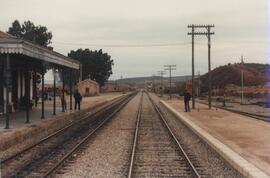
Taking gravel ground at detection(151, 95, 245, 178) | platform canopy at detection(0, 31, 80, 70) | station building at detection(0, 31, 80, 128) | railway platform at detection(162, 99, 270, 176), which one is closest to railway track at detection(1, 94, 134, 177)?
station building at detection(0, 31, 80, 128)

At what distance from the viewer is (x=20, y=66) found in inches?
1144

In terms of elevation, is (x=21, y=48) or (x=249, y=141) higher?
(x=21, y=48)

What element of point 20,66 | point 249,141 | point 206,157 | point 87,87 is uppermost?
point 20,66

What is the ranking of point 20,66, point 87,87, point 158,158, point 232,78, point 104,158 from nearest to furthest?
point 104,158
point 158,158
point 20,66
point 87,87
point 232,78

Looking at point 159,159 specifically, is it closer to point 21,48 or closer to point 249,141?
point 249,141

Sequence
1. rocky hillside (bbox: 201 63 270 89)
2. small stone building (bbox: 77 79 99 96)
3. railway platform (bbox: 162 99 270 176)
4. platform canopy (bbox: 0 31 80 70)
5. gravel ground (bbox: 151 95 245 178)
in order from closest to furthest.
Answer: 1. gravel ground (bbox: 151 95 245 178)
2. railway platform (bbox: 162 99 270 176)
3. platform canopy (bbox: 0 31 80 70)
4. small stone building (bbox: 77 79 99 96)
5. rocky hillside (bbox: 201 63 270 89)

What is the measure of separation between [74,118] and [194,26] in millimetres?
16372

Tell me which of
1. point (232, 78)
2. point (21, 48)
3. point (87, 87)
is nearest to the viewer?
point (21, 48)

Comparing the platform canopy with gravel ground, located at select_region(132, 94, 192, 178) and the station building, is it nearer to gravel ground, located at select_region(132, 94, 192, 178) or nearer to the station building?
the station building

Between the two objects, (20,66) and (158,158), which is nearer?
(158,158)

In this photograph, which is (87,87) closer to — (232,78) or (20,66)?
(232,78)

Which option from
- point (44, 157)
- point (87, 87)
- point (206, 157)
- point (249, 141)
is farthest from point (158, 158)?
point (87, 87)

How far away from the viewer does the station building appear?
20.1 meters

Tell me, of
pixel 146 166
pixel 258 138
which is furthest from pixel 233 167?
pixel 258 138
